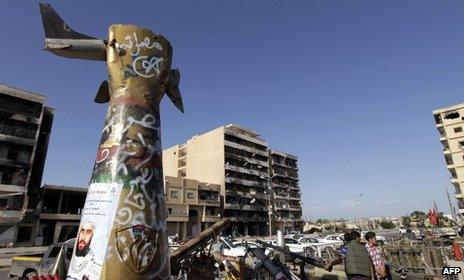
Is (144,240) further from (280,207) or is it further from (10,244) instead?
(280,207)

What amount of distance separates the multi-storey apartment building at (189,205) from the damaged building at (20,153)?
1706 cm

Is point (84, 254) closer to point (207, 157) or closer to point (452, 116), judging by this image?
point (207, 157)

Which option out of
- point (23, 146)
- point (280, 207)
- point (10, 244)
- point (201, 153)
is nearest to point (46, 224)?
point (10, 244)

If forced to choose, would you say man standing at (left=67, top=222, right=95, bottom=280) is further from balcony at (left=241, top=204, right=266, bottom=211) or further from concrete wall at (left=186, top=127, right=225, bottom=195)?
balcony at (left=241, top=204, right=266, bottom=211)

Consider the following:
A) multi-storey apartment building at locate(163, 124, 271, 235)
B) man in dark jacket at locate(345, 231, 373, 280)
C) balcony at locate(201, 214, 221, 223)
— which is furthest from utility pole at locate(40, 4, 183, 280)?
multi-storey apartment building at locate(163, 124, 271, 235)

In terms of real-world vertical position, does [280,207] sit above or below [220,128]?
below

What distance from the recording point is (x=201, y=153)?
6675cm

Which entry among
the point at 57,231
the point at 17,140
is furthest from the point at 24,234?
the point at 17,140

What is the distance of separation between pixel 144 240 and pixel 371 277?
14.6 ft

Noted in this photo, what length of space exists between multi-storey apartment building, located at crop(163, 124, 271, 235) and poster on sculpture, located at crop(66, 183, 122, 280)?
178 feet

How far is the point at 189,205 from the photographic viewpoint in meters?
52.7

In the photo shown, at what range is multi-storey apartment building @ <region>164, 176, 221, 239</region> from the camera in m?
49.9

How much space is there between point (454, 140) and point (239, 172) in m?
40.1

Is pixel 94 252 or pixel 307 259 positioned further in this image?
pixel 307 259
